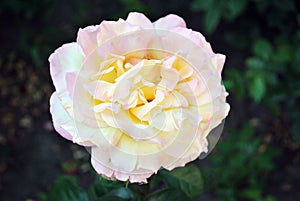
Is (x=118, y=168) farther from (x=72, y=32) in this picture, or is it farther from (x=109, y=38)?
(x=72, y=32)

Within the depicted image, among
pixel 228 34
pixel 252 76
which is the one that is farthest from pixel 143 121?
pixel 228 34

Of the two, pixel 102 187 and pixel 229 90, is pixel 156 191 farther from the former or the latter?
pixel 229 90

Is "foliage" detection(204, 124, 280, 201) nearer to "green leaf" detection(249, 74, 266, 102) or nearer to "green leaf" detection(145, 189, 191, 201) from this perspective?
"green leaf" detection(249, 74, 266, 102)

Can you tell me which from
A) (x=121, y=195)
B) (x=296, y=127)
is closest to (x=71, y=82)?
(x=121, y=195)

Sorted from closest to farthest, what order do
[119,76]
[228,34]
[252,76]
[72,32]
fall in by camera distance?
[119,76], [252,76], [228,34], [72,32]

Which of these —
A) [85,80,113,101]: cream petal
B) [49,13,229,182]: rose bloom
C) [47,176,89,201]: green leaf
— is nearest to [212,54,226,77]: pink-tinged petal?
[49,13,229,182]: rose bloom

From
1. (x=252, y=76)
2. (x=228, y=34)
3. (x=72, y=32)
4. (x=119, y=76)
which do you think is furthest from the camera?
(x=72, y=32)

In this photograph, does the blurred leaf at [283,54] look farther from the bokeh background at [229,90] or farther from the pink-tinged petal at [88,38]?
the pink-tinged petal at [88,38]
